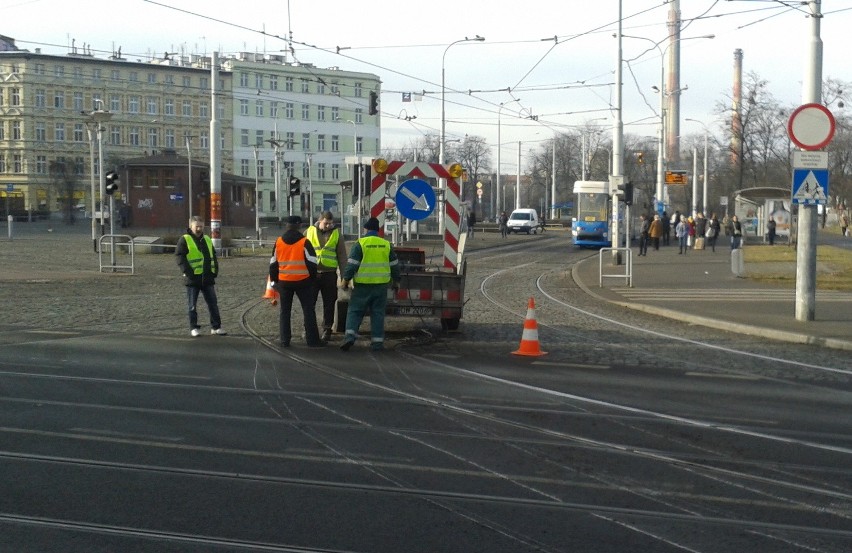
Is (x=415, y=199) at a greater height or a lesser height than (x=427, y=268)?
greater

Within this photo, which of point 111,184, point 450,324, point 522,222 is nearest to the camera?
point 450,324

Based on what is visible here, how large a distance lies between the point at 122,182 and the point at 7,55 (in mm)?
14727

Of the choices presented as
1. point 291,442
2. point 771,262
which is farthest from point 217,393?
point 771,262

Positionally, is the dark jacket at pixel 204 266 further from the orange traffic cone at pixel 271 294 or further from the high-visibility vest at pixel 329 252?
the high-visibility vest at pixel 329 252

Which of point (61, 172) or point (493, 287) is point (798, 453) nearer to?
point (493, 287)

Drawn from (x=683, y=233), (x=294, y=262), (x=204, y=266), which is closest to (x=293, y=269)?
(x=294, y=262)

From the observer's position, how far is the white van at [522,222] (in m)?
77.2

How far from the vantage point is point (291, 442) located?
815 cm

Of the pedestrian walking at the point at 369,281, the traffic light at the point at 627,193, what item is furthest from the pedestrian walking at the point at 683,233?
the pedestrian walking at the point at 369,281

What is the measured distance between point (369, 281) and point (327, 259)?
45.6 inches

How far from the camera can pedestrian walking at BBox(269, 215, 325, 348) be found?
13.8 m

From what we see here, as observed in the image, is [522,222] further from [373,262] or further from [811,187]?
[373,262]

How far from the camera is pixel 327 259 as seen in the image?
14469mm

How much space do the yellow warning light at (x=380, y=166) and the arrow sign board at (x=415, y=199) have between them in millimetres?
394
